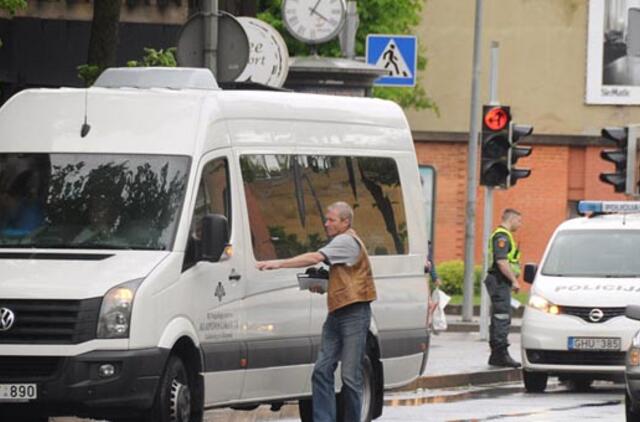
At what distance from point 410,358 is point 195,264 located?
370 cm

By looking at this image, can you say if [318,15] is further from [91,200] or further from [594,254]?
[91,200]

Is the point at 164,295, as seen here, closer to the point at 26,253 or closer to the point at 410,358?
the point at 26,253

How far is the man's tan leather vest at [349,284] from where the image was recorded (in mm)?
15328

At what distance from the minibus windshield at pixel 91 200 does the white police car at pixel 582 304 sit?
825 centimetres

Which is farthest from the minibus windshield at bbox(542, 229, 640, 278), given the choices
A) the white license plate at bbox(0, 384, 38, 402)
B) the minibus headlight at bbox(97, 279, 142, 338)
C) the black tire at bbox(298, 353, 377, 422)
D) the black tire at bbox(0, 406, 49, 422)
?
the white license plate at bbox(0, 384, 38, 402)

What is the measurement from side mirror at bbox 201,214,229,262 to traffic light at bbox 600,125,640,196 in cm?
1510

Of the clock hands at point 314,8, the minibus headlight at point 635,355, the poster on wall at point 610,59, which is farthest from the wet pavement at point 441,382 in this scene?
the poster on wall at point 610,59

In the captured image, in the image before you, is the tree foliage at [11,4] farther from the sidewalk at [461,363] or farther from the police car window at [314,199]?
the sidewalk at [461,363]

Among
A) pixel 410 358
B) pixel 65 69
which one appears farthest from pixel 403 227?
pixel 65 69

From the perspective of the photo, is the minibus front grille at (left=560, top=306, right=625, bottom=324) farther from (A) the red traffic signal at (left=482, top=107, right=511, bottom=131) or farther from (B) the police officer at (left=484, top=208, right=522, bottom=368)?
(A) the red traffic signal at (left=482, top=107, right=511, bottom=131)

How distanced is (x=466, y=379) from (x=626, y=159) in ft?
22.8

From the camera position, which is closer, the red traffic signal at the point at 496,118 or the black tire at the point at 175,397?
the black tire at the point at 175,397

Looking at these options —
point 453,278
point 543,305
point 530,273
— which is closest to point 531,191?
point 453,278

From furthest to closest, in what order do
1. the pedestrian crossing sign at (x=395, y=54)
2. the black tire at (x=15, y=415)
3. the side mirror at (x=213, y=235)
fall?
the pedestrian crossing sign at (x=395, y=54) < the side mirror at (x=213, y=235) < the black tire at (x=15, y=415)
